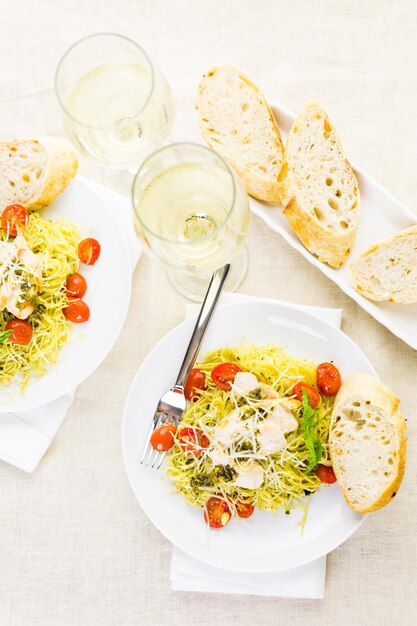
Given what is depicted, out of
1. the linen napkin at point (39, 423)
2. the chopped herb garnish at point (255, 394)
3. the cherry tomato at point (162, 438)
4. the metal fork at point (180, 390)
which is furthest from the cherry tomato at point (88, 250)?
the chopped herb garnish at point (255, 394)

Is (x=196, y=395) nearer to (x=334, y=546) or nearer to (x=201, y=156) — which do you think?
(x=334, y=546)

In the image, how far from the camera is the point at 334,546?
2.76 meters

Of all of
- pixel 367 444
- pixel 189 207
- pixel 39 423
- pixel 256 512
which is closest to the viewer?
pixel 189 207

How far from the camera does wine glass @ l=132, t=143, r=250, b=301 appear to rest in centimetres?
238

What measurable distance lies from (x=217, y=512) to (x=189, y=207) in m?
1.23

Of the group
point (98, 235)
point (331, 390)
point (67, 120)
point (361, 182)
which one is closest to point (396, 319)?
point (331, 390)

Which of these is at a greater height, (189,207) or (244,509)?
(189,207)

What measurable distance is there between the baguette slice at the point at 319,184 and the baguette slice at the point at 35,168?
35.8 inches

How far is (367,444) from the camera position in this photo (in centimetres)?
278

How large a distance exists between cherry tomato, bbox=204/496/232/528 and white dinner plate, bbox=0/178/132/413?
0.74 metres

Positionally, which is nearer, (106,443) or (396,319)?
(396,319)

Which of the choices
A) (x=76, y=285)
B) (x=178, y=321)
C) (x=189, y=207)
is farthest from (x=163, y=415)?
(x=189, y=207)

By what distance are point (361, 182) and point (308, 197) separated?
0.77 feet

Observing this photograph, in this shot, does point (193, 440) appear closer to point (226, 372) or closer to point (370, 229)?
point (226, 372)
